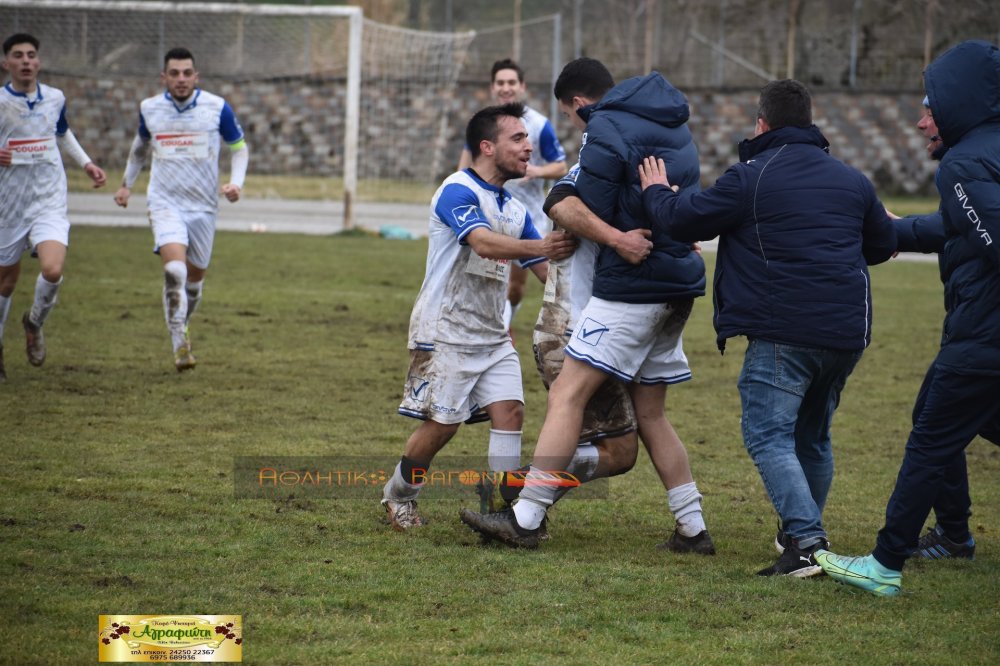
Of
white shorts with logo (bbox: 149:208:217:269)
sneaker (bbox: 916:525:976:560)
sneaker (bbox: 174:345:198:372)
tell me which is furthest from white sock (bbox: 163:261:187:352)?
sneaker (bbox: 916:525:976:560)

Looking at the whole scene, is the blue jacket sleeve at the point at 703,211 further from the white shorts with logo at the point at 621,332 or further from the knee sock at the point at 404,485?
the knee sock at the point at 404,485

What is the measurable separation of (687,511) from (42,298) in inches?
230

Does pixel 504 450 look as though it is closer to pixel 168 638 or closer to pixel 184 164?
pixel 168 638

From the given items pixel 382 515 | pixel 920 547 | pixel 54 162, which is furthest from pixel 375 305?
pixel 920 547

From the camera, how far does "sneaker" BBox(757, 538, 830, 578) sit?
5059mm

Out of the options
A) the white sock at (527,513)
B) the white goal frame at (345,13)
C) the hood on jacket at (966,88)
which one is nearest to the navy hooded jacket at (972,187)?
the hood on jacket at (966,88)

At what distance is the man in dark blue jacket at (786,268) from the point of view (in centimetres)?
500

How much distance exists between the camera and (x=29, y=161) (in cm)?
959

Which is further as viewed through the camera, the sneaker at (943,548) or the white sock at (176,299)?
the white sock at (176,299)

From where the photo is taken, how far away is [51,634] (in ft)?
13.6

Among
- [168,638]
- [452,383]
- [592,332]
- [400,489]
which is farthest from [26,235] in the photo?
[168,638]

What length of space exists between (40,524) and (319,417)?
2935mm

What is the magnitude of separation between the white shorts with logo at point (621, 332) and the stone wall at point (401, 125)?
19.5 metres

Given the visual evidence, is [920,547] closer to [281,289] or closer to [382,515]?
[382,515]
